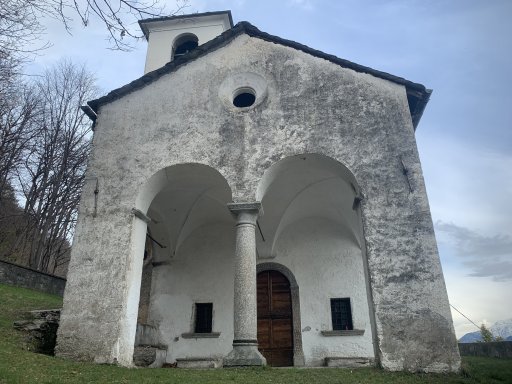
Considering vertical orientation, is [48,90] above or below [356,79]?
above

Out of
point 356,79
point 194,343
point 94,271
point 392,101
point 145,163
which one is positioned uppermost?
point 356,79

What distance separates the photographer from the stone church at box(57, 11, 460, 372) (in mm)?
7734

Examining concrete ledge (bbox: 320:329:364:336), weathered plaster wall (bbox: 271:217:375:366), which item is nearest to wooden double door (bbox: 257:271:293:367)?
weathered plaster wall (bbox: 271:217:375:366)

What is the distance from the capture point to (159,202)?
11.9m

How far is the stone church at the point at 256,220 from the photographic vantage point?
7734 mm

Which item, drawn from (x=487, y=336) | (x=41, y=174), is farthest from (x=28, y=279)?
(x=487, y=336)

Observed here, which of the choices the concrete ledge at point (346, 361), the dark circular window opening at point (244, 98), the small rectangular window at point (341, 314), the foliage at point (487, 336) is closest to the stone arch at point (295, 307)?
the concrete ledge at point (346, 361)

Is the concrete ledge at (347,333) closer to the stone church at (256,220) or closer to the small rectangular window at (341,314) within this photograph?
the stone church at (256,220)

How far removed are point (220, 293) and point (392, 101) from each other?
7466 mm

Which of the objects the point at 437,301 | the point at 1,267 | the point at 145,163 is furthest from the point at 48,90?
the point at 437,301

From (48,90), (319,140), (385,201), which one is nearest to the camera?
(385,201)

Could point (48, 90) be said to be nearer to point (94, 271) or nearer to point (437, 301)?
point (94, 271)

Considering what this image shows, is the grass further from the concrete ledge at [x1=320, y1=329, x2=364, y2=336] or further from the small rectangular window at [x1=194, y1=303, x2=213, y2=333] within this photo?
the small rectangular window at [x1=194, y1=303, x2=213, y2=333]

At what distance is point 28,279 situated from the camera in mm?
15703
